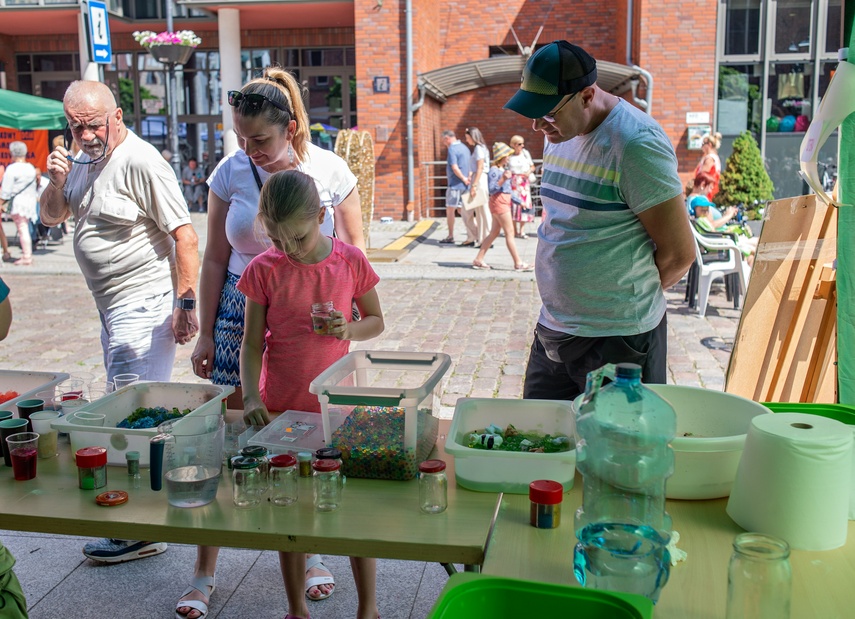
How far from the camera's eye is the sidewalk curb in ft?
40.7

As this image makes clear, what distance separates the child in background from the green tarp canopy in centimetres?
1318

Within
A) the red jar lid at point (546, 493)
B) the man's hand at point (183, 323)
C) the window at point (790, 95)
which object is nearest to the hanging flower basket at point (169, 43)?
the window at point (790, 95)

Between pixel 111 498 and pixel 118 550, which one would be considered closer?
pixel 111 498

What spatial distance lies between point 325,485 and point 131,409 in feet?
3.13

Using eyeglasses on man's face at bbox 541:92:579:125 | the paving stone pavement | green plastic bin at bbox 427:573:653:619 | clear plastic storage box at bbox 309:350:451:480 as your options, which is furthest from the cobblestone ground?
green plastic bin at bbox 427:573:653:619

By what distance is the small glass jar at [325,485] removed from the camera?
2.04 meters

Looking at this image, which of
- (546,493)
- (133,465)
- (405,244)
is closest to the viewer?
(546,493)

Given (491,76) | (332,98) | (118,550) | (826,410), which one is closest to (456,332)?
(118,550)

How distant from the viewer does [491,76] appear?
18.9 meters

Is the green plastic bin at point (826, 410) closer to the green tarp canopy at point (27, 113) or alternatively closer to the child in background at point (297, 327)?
the child in background at point (297, 327)

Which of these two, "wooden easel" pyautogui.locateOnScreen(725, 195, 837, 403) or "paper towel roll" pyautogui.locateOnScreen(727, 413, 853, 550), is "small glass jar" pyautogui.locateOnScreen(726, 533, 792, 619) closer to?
"paper towel roll" pyautogui.locateOnScreen(727, 413, 853, 550)

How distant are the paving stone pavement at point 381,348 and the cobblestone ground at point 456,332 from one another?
0.04 ft

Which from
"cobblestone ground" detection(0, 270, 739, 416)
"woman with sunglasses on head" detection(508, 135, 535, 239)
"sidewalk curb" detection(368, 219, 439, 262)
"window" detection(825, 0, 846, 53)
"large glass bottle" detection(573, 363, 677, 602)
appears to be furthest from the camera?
"window" detection(825, 0, 846, 53)

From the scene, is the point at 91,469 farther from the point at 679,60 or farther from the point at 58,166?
the point at 679,60
